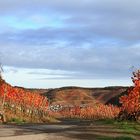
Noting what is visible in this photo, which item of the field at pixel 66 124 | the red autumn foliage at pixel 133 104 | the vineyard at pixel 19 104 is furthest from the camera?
the vineyard at pixel 19 104

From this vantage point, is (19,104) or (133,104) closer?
(133,104)

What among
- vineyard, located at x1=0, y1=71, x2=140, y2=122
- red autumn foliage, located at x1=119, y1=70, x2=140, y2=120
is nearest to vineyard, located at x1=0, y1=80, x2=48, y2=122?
vineyard, located at x1=0, y1=71, x2=140, y2=122

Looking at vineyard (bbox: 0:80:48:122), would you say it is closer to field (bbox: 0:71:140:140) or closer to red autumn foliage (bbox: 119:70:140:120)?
field (bbox: 0:71:140:140)

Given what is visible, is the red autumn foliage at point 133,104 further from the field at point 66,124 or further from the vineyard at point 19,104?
the vineyard at point 19,104

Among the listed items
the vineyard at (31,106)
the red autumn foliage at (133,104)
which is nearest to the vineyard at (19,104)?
the vineyard at (31,106)

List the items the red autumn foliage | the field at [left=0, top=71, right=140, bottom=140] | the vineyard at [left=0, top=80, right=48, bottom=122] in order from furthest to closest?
the vineyard at [left=0, top=80, right=48, bottom=122] → the red autumn foliage → the field at [left=0, top=71, right=140, bottom=140]

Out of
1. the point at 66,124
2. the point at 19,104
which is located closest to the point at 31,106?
the point at 19,104

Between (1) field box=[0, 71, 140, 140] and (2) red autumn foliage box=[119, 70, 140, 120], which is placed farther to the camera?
(2) red autumn foliage box=[119, 70, 140, 120]

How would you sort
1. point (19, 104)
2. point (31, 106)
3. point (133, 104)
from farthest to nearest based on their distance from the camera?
point (31, 106) → point (19, 104) → point (133, 104)

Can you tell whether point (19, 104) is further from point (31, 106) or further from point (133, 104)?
point (133, 104)

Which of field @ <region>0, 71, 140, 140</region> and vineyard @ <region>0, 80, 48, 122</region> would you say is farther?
vineyard @ <region>0, 80, 48, 122</region>

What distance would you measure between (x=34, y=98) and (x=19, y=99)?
1440cm

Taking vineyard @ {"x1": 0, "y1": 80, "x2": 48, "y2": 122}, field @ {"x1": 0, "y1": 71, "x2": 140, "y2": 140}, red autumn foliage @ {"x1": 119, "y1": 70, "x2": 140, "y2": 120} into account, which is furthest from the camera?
vineyard @ {"x1": 0, "y1": 80, "x2": 48, "y2": 122}

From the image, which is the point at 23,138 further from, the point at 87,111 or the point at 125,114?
the point at 87,111
